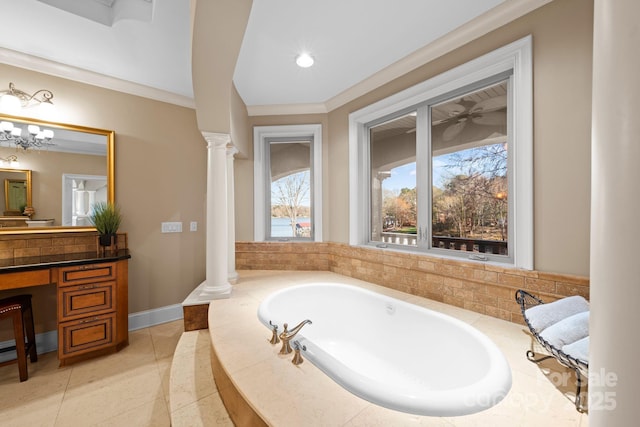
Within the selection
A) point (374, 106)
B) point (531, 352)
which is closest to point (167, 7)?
point (374, 106)

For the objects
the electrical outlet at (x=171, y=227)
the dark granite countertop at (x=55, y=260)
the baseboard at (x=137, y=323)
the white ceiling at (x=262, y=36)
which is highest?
the white ceiling at (x=262, y=36)

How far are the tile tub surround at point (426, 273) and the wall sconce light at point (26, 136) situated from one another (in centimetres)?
197

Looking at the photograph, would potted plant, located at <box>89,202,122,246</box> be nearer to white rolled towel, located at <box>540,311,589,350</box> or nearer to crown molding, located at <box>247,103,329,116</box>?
crown molding, located at <box>247,103,329,116</box>

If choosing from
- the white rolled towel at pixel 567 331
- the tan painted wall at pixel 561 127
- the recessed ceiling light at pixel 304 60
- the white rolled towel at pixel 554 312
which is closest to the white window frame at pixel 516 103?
the tan painted wall at pixel 561 127

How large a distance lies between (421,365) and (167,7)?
2.87 m

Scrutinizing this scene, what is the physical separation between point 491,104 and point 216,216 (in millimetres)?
2361

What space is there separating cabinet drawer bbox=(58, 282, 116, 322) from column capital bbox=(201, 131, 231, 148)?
149 centimetres

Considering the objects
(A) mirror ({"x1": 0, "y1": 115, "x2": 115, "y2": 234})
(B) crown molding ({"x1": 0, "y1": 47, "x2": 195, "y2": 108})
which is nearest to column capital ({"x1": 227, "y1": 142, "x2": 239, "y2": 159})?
(B) crown molding ({"x1": 0, "y1": 47, "x2": 195, "y2": 108})

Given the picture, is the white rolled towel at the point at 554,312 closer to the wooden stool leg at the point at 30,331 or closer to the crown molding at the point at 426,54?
the crown molding at the point at 426,54

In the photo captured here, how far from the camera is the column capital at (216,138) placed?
7.23 feet

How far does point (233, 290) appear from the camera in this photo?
231 centimetres

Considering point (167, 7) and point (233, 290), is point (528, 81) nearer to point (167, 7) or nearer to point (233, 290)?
point (167, 7)

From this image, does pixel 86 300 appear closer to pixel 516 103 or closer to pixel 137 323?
pixel 137 323

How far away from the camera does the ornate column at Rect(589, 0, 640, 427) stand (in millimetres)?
409
